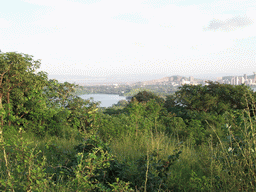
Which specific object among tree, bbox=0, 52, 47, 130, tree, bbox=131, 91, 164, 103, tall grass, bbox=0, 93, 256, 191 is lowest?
tall grass, bbox=0, 93, 256, 191

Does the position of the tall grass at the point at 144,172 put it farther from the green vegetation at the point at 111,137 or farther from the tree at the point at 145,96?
the tree at the point at 145,96

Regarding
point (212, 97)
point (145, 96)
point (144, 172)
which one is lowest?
point (144, 172)

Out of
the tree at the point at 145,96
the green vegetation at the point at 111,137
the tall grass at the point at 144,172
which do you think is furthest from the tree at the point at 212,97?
the tall grass at the point at 144,172

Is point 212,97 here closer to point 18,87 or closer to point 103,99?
point 103,99

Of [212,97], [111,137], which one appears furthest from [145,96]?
[111,137]

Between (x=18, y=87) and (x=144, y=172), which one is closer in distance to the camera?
(x=144, y=172)

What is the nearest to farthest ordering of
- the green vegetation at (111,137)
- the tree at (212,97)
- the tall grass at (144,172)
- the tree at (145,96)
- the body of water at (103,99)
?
the tall grass at (144,172), the green vegetation at (111,137), the body of water at (103,99), the tree at (212,97), the tree at (145,96)

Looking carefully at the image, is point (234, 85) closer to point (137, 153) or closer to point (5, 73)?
point (137, 153)

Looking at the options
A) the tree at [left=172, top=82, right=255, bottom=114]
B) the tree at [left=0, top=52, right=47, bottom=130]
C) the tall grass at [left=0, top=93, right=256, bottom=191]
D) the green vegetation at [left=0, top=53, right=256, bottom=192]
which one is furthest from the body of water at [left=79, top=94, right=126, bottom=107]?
the tall grass at [left=0, top=93, right=256, bottom=191]

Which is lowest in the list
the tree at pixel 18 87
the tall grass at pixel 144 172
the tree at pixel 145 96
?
A: the tall grass at pixel 144 172

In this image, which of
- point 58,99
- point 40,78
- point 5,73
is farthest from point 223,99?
point 5,73

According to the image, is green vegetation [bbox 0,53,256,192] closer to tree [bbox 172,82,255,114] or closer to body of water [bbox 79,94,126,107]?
tree [bbox 172,82,255,114]

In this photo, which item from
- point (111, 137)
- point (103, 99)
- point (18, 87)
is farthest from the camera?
point (103, 99)

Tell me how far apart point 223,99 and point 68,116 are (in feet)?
23.6
